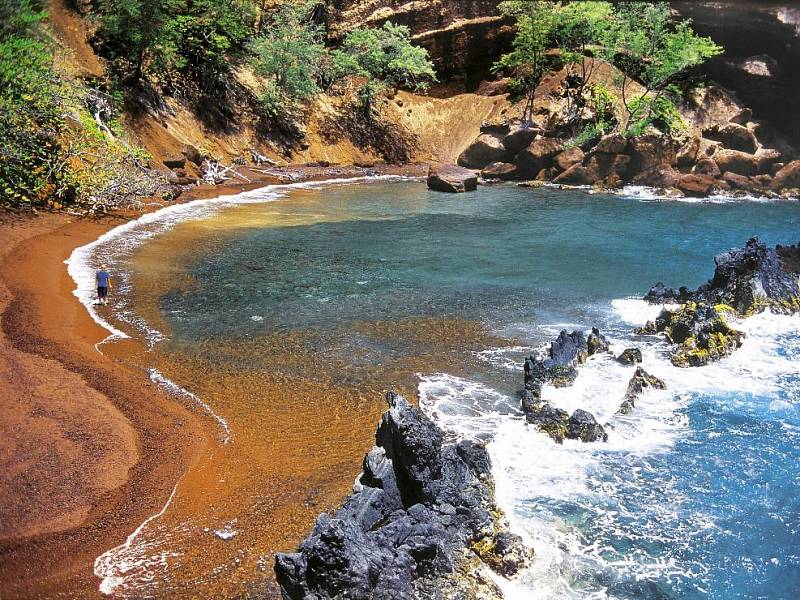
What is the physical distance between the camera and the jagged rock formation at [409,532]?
7504 mm

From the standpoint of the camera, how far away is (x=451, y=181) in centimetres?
4453

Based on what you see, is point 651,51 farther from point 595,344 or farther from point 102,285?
→ point 102,285

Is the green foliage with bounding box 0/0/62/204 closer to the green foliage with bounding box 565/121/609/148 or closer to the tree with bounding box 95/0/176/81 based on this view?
the tree with bounding box 95/0/176/81

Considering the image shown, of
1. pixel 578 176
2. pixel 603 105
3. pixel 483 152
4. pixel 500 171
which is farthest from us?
pixel 483 152

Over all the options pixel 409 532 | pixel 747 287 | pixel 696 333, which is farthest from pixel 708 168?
pixel 409 532

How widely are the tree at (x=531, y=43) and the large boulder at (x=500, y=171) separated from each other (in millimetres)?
6297

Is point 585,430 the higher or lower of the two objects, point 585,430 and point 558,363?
the lower

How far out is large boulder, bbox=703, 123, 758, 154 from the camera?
49469mm

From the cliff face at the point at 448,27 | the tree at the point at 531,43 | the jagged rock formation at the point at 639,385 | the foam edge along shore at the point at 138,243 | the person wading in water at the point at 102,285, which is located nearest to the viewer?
the foam edge along shore at the point at 138,243

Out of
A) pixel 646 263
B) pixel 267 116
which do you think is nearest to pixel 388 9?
pixel 267 116

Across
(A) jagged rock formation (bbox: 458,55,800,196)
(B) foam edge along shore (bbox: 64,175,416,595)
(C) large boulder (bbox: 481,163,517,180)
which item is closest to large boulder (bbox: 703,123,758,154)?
(A) jagged rock formation (bbox: 458,55,800,196)

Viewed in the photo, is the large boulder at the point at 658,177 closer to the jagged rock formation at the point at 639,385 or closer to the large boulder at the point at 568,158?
the large boulder at the point at 568,158

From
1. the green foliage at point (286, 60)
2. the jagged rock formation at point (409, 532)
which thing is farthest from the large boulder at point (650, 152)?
the jagged rock formation at point (409, 532)

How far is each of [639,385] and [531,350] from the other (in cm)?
312
